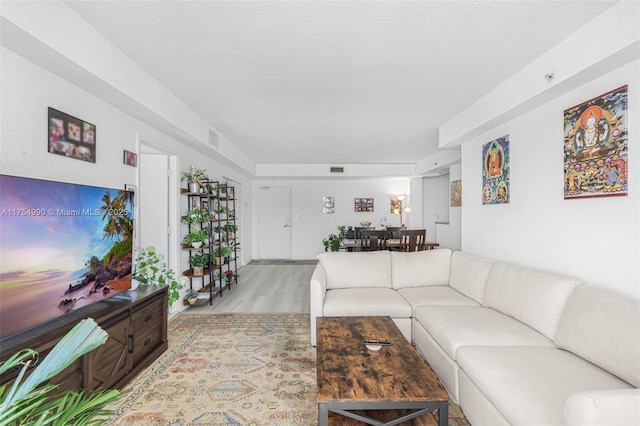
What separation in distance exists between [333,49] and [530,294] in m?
2.28

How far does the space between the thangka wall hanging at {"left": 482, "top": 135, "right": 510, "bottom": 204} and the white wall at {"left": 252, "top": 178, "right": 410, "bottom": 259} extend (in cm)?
460

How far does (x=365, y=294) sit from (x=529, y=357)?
5.13 feet

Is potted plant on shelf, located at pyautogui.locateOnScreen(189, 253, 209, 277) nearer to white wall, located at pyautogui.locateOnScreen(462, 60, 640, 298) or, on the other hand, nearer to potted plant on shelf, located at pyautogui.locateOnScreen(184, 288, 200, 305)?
potted plant on shelf, located at pyautogui.locateOnScreen(184, 288, 200, 305)

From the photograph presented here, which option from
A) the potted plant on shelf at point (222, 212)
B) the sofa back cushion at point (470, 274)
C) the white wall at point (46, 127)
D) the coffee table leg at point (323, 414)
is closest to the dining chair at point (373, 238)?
the sofa back cushion at point (470, 274)

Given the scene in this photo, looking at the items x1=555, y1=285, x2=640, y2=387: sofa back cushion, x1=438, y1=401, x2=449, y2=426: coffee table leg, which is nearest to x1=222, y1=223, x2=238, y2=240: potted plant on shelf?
x1=438, y1=401, x2=449, y2=426: coffee table leg

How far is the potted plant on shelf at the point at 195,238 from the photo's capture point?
393 centimetres

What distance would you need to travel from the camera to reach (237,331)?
3.22 meters

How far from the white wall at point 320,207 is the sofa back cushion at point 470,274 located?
466 cm

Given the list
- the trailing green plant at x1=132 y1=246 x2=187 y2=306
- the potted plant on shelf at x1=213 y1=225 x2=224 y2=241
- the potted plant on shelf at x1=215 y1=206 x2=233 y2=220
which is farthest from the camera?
the potted plant on shelf at x1=215 y1=206 x2=233 y2=220

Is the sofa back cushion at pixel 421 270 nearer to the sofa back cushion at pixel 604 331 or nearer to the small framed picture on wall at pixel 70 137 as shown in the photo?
the sofa back cushion at pixel 604 331

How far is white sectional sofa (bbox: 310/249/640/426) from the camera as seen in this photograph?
53.3 inches

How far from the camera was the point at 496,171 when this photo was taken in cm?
322

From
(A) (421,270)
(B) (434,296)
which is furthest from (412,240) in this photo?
(B) (434,296)

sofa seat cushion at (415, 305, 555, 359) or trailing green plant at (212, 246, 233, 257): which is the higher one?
trailing green plant at (212, 246, 233, 257)
